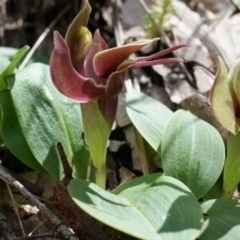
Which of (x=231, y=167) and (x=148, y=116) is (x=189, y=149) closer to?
(x=231, y=167)

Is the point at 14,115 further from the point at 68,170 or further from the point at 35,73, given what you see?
the point at 68,170

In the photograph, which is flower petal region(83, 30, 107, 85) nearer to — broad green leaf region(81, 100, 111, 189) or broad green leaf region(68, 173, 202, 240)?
broad green leaf region(81, 100, 111, 189)

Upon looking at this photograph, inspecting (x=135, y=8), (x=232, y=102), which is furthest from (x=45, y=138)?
(x=135, y=8)

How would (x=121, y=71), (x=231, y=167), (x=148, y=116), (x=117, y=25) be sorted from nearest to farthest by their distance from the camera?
(x=121, y=71), (x=231, y=167), (x=148, y=116), (x=117, y=25)

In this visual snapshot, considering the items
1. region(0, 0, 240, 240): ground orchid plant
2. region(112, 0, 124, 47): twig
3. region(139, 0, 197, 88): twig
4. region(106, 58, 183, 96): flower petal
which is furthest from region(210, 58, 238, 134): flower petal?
region(112, 0, 124, 47): twig

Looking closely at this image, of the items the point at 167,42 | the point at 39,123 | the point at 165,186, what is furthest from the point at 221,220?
the point at 167,42

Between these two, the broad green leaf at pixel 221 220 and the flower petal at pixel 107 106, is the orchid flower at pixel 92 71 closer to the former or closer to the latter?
the flower petal at pixel 107 106
